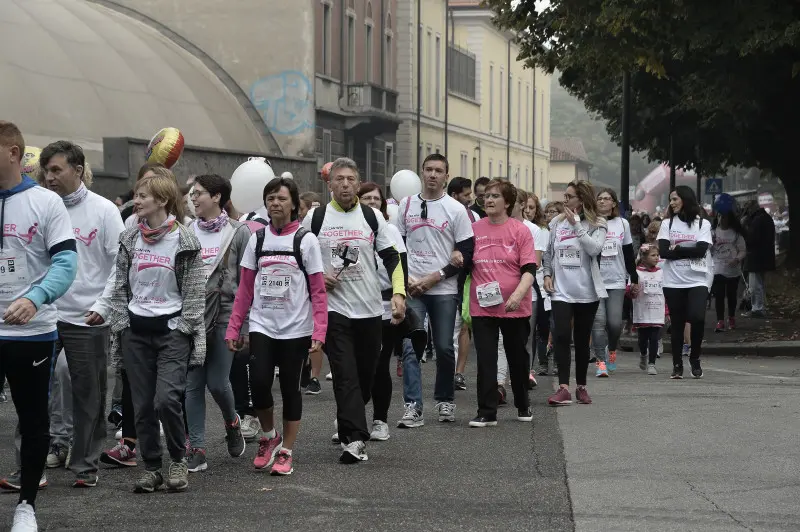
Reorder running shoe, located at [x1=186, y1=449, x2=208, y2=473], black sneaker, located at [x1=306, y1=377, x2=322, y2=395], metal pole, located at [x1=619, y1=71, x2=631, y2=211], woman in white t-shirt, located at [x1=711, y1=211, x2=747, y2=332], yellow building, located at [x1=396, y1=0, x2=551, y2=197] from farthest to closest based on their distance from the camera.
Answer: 1. yellow building, located at [x1=396, y1=0, x2=551, y2=197]
2. metal pole, located at [x1=619, y1=71, x2=631, y2=211]
3. woman in white t-shirt, located at [x1=711, y1=211, x2=747, y2=332]
4. black sneaker, located at [x1=306, y1=377, x2=322, y2=395]
5. running shoe, located at [x1=186, y1=449, x2=208, y2=473]

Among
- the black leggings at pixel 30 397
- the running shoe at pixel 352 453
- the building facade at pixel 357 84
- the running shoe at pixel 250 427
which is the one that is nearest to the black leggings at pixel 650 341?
the running shoe at pixel 250 427

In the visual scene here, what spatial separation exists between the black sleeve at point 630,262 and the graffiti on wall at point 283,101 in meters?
25.7

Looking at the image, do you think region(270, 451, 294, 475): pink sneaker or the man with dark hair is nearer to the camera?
region(270, 451, 294, 475): pink sneaker

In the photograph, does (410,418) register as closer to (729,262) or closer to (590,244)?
(590,244)

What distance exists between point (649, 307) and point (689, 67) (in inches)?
539

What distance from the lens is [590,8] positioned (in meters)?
21.5

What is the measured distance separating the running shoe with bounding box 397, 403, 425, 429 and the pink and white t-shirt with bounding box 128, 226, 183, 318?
3.01 m

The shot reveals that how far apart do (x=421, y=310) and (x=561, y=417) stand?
1.36 m

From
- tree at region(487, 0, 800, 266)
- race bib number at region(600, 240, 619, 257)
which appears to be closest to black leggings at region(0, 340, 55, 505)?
race bib number at region(600, 240, 619, 257)

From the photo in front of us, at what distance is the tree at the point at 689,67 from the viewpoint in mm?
20156

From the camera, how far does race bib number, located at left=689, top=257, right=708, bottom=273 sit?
46.9ft

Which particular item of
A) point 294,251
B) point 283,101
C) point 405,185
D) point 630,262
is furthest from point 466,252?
point 283,101

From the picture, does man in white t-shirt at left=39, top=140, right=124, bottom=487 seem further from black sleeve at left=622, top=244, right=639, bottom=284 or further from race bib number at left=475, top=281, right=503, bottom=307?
black sleeve at left=622, top=244, right=639, bottom=284

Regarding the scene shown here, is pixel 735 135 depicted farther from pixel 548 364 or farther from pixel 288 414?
pixel 288 414
